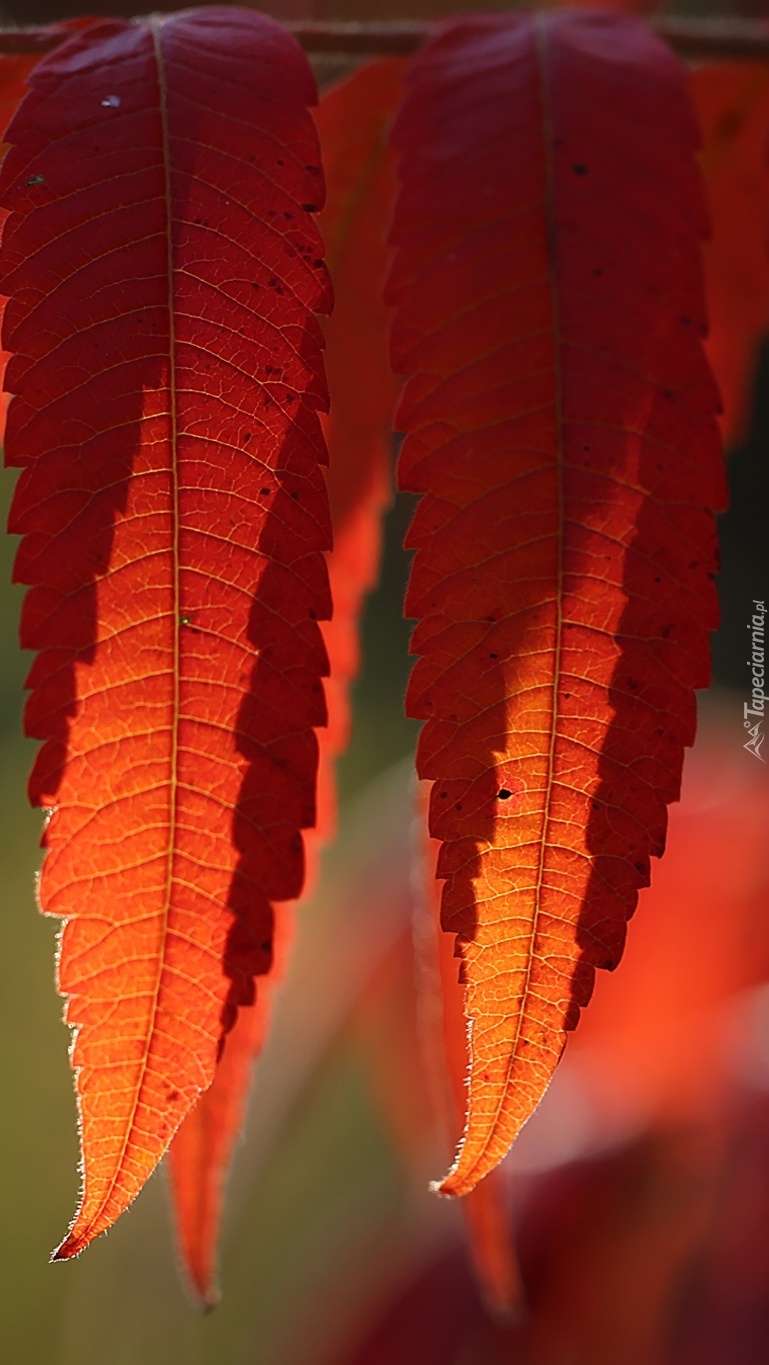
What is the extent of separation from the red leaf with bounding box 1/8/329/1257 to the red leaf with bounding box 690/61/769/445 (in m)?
0.39

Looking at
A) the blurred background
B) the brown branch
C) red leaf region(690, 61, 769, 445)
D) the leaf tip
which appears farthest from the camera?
the blurred background

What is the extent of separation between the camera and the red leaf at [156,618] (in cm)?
42

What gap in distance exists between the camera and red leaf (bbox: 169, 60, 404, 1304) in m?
0.61

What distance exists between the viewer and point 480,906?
16.0 inches

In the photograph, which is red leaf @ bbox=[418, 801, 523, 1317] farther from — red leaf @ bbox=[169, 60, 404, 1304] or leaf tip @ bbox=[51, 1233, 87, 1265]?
leaf tip @ bbox=[51, 1233, 87, 1265]

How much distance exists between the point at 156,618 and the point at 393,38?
1.12 feet

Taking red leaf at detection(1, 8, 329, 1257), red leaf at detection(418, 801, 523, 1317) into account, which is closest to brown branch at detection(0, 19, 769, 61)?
red leaf at detection(1, 8, 329, 1257)

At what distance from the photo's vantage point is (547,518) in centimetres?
45

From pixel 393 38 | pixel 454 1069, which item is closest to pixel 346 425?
pixel 393 38

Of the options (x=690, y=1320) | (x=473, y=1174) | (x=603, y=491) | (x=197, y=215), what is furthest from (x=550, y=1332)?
(x=197, y=215)

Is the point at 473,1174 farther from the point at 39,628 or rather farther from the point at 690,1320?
the point at 690,1320

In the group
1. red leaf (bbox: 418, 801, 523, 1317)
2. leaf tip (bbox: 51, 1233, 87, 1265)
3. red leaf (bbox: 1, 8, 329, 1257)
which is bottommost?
red leaf (bbox: 418, 801, 523, 1317)

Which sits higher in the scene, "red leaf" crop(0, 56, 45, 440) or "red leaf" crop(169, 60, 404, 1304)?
"red leaf" crop(0, 56, 45, 440)

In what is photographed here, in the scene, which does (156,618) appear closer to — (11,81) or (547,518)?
(547,518)
